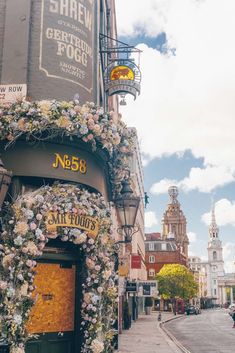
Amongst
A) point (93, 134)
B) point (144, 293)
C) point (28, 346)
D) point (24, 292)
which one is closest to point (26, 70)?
point (93, 134)

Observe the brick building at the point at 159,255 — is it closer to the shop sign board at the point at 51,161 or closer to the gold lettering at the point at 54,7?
the shop sign board at the point at 51,161

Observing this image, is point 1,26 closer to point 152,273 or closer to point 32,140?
point 32,140

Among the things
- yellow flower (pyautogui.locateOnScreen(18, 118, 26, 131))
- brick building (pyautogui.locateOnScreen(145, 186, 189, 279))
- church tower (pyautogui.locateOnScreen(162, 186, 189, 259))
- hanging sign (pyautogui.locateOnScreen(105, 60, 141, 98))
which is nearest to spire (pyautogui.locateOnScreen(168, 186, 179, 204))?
brick building (pyautogui.locateOnScreen(145, 186, 189, 279))

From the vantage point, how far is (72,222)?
9.64 metres

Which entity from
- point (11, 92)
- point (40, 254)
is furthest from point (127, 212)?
point (11, 92)

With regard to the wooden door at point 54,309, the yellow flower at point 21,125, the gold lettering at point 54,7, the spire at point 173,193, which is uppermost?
the spire at point 173,193

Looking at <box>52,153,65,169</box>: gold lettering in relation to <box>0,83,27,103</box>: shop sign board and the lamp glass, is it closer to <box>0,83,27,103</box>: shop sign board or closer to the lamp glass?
<box>0,83,27,103</box>: shop sign board

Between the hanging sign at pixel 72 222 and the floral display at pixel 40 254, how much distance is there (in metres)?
0.08

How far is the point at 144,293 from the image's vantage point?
139 feet

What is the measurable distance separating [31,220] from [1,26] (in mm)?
4902

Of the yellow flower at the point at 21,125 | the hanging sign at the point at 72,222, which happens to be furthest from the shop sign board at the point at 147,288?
the yellow flower at the point at 21,125

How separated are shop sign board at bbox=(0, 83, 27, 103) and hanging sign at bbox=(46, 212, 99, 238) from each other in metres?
2.79

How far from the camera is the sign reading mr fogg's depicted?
35.5ft

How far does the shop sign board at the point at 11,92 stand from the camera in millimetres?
10164
